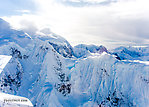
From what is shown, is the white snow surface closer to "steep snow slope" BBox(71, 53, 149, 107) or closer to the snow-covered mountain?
the snow-covered mountain

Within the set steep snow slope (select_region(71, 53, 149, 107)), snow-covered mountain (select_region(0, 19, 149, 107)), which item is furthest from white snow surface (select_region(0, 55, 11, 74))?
steep snow slope (select_region(71, 53, 149, 107))

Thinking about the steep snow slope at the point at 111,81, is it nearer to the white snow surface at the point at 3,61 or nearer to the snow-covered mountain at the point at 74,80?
the snow-covered mountain at the point at 74,80

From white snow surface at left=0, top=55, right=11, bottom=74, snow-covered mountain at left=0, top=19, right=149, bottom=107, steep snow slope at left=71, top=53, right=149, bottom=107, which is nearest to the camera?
steep snow slope at left=71, top=53, right=149, bottom=107

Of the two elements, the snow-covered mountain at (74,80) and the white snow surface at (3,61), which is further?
the white snow surface at (3,61)

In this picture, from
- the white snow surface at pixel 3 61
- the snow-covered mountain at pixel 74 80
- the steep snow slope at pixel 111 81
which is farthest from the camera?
the white snow surface at pixel 3 61

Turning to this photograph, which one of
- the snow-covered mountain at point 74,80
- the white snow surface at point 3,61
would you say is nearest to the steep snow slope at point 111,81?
the snow-covered mountain at point 74,80

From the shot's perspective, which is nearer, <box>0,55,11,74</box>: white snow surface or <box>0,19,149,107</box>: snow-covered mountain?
<box>0,19,149,107</box>: snow-covered mountain

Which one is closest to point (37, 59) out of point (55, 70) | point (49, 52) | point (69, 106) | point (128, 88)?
point (49, 52)

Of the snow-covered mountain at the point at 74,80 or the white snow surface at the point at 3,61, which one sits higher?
the white snow surface at the point at 3,61

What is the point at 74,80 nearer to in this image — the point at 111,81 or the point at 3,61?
the point at 111,81
